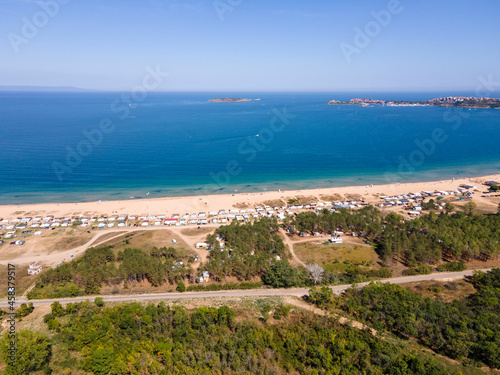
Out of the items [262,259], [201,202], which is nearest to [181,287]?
[262,259]

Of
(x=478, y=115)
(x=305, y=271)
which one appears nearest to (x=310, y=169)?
(x=305, y=271)

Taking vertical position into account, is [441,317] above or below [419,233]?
below

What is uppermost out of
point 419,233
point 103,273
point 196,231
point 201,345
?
point 196,231

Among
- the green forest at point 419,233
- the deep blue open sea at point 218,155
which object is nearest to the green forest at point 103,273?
the green forest at point 419,233

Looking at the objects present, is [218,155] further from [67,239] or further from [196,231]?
[67,239]

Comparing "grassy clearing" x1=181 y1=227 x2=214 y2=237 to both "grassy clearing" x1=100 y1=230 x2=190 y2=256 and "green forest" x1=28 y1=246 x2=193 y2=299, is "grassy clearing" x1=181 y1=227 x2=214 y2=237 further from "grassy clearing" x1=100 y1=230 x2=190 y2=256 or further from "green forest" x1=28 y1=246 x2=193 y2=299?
"green forest" x1=28 y1=246 x2=193 y2=299

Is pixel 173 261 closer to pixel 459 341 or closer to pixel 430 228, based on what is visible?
pixel 459 341

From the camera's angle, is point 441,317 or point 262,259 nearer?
point 441,317
